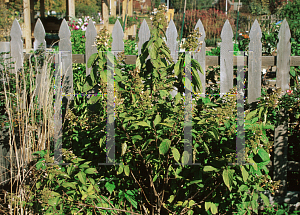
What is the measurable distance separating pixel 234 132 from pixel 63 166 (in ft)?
3.69

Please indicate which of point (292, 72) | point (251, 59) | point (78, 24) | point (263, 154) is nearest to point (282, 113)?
point (292, 72)

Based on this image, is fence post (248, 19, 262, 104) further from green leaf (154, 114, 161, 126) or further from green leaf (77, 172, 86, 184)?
green leaf (77, 172, 86, 184)

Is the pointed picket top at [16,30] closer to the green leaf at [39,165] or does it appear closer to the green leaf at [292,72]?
the green leaf at [39,165]

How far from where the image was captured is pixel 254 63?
2.46m

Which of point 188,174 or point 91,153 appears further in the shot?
point 91,153

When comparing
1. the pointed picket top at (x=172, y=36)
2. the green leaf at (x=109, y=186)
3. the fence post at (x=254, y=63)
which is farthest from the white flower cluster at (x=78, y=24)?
the green leaf at (x=109, y=186)

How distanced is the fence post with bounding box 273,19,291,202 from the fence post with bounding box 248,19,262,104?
0.16 metres

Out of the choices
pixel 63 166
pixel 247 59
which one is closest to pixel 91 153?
pixel 63 166

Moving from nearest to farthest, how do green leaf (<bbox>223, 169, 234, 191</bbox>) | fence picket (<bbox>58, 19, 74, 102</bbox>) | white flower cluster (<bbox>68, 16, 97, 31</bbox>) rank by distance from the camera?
green leaf (<bbox>223, 169, 234, 191</bbox>), fence picket (<bbox>58, 19, 74, 102</bbox>), white flower cluster (<bbox>68, 16, 97, 31</bbox>)

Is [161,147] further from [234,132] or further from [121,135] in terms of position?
[234,132]

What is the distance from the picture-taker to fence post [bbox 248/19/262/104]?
2442mm

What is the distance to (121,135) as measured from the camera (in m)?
1.72

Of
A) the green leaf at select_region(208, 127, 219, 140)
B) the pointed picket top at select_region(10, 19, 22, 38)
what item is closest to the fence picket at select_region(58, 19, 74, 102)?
the pointed picket top at select_region(10, 19, 22, 38)

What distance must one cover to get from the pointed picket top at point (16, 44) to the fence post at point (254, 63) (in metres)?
1.93
